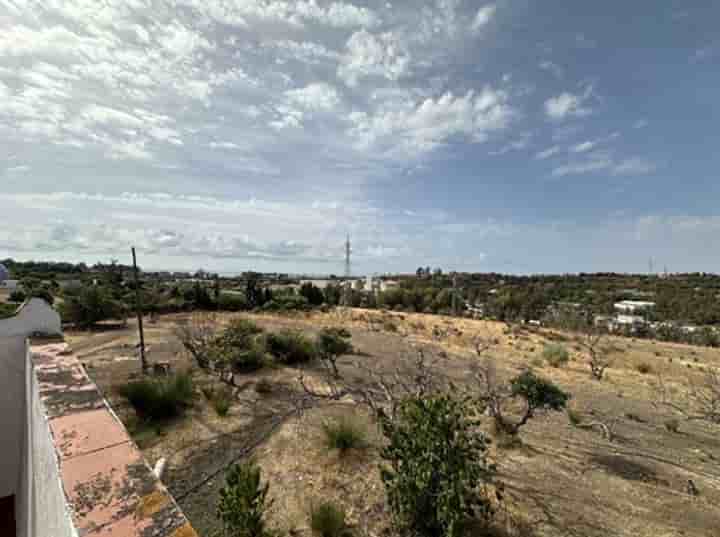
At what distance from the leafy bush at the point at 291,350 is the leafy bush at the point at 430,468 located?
353 inches

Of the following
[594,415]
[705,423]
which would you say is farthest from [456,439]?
[705,423]

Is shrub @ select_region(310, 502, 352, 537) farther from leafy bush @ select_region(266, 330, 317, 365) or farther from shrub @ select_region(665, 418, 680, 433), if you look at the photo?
leafy bush @ select_region(266, 330, 317, 365)

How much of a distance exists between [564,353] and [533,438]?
29.2 ft

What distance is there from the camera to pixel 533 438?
6.84 meters

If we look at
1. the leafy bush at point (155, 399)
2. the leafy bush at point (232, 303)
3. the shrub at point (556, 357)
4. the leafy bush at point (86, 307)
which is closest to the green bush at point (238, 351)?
the leafy bush at point (155, 399)

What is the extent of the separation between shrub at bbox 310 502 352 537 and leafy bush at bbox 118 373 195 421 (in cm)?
502

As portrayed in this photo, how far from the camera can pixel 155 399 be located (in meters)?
7.60

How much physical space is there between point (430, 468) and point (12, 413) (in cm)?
546

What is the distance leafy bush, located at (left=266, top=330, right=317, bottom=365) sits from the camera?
12750 millimetres

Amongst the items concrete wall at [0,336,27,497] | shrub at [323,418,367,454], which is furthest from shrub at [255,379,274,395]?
concrete wall at [0,336,27,497]

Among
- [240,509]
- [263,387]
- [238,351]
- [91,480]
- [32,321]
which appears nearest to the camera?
[91,480]

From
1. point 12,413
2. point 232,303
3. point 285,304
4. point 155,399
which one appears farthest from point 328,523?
point 232,303

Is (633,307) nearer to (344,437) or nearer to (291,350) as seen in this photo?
(291,350)

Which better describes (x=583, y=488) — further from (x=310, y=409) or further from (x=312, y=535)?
(x=310, y=409)
